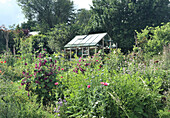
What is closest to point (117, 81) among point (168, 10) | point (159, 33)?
point (159, 33)

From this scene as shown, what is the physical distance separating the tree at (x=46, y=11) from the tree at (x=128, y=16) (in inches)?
338

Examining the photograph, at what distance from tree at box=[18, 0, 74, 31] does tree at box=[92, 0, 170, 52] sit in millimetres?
8595

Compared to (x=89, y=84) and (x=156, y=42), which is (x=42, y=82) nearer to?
(x=89, y=84)

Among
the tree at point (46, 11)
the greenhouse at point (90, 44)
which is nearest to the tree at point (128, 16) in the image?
the greenhouse at point (90, 44)

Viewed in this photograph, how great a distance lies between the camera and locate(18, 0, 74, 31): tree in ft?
92.8

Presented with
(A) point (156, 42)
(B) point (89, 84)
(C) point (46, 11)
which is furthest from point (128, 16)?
(B) point (89, 84)

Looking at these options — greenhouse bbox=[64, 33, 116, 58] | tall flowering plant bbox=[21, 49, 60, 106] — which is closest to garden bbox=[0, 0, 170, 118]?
tall flowering plant bbox=[21, 49, 60, 106]

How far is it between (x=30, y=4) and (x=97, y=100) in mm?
29739

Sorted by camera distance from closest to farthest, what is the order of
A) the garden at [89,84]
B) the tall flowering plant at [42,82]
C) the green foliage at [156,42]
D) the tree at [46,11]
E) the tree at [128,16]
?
1. the garden at [89,84]
2. the tall flowering plant at [42,82]
3. the green foliage at [156,42]
4. the tree at [128,16]
5. the tree at [46,11]

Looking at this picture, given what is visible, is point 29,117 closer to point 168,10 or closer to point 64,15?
point 168,10

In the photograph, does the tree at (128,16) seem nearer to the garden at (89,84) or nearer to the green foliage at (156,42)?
the green foliage at (156,42)

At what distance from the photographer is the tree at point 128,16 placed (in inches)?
838

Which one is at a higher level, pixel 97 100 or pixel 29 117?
pixel 97 100

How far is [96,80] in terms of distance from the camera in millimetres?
2992
